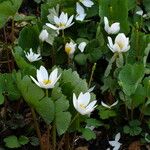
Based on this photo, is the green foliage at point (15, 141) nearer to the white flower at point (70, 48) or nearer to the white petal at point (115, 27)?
the white flower at point (70, 48)

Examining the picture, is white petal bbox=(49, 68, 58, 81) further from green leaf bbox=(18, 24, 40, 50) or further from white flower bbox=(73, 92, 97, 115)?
green leaf bbox=(18, 24, 40, 50)

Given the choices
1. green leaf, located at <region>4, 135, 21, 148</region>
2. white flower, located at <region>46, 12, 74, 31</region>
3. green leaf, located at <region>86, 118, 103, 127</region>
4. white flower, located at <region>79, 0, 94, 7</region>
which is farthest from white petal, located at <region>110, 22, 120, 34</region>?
green leaf, located at <region>4, 135, 21, 148</region>

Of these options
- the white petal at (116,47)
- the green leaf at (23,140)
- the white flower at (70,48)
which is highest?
the white petal at (116,47)

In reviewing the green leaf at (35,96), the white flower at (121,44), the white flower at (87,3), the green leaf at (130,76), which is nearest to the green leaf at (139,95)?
the green leaf at (130,76)

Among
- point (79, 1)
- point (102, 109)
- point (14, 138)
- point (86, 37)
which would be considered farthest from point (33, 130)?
point (79, 1)

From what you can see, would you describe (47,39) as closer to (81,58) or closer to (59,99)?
(81,58)

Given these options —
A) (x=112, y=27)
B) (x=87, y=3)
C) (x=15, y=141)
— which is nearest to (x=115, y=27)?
(x=112, y=27)
